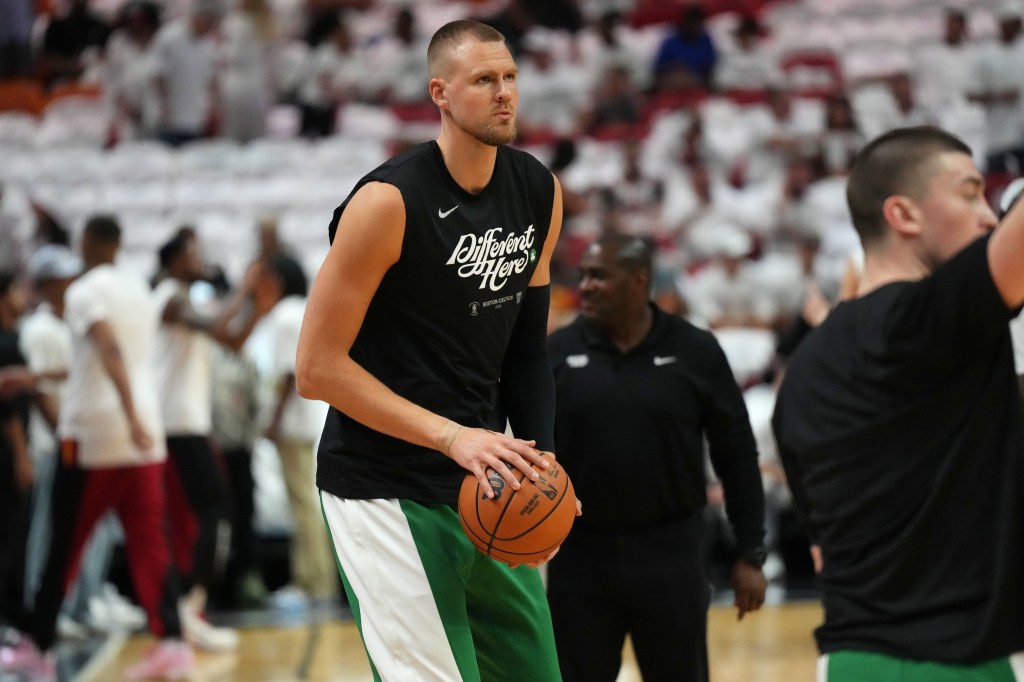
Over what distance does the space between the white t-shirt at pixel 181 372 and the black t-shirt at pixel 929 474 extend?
6.31m

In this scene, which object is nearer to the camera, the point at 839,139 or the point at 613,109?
the point at 839,139

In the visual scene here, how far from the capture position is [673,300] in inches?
344

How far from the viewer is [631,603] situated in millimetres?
4504

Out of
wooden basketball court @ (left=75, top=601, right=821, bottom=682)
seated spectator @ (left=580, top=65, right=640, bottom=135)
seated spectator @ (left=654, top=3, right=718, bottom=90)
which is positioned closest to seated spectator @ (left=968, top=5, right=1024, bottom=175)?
seated spectator @ (left=654, top=3, right=718, bottom=90)

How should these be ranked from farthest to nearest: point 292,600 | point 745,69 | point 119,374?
point 745,69 < point 292,600 < point 119,374

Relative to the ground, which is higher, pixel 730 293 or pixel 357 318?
pixel 357 318

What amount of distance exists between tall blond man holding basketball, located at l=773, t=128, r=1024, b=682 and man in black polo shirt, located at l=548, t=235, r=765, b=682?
76.0 inches

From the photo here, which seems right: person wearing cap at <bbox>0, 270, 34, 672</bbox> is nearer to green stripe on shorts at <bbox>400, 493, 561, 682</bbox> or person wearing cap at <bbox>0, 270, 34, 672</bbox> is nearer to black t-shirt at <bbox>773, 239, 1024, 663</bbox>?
green stripe on shorts at <bbox>400, 493, 561, 682</bbox>

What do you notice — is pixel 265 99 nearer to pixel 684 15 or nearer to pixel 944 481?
pixel 684 15

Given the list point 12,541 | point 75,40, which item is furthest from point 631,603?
point 75,40

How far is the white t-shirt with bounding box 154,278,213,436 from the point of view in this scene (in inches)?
326

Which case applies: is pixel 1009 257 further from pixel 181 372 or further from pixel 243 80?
pixel 243 80

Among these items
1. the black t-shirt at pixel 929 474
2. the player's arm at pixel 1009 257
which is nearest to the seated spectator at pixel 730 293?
the black t-shirt at pixel 929 474

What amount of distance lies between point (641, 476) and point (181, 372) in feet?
14.9
